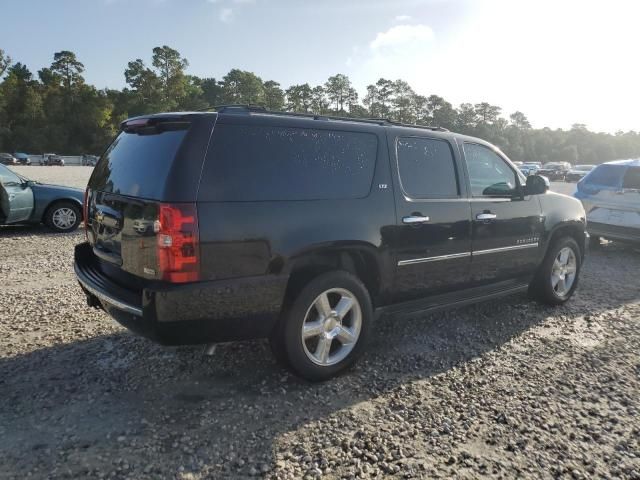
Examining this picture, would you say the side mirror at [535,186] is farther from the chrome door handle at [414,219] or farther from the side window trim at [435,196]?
the chrome door handle at [414,219]

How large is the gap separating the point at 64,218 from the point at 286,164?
7.87 m

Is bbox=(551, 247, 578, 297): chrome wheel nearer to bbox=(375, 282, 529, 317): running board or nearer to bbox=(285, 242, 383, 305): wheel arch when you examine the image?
bbox=(375, 282, 529, 317): running board

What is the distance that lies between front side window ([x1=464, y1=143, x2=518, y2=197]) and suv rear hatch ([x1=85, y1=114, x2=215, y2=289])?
8.42 feet

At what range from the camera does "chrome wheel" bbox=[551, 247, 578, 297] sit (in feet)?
17.7

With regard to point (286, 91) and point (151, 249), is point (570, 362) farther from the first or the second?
point (286, 91)

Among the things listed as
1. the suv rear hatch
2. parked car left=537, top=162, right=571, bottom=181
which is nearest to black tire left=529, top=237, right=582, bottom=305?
the suv rear hatch

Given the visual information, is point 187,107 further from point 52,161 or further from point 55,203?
point 55,203

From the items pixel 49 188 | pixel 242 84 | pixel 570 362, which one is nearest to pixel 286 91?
pixel 242 84

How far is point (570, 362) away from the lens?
3.99 metres

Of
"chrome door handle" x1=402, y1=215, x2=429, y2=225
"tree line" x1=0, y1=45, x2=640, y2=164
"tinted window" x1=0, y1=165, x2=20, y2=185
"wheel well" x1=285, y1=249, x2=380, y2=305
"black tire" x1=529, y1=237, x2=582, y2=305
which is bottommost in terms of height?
"black tire" x1=529, y1=237, x2=582, y2=305

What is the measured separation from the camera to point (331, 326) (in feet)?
11.6

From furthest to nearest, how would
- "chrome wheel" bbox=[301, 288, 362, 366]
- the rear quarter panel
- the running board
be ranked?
the running board
"chrome wheel" bbox=[301, 288, 362, 366]
the rear quarter panel

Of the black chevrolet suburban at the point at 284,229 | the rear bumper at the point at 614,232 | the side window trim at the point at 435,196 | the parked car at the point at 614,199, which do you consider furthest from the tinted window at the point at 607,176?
the side window trim at the point at 435,196

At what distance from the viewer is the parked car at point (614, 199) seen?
7953mm
